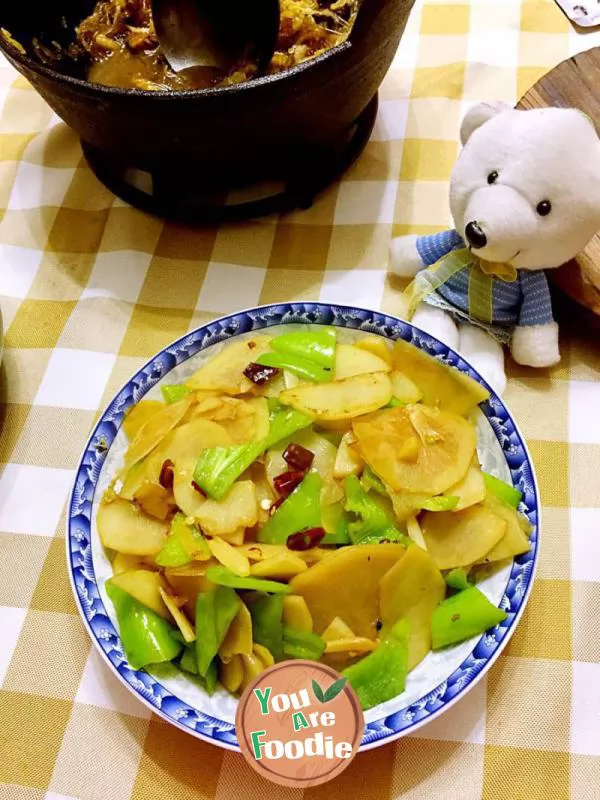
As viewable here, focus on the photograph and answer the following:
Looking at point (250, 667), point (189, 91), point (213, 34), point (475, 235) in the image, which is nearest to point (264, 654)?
point (250, 667)

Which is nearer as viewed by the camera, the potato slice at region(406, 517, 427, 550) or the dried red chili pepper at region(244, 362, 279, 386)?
the potato slice at region(406, 517, 427, 550)

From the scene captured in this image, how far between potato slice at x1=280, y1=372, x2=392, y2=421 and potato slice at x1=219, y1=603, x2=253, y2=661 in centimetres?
25

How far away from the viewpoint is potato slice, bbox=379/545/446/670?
30.1 inches

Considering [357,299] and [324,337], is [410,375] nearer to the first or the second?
[324,337]

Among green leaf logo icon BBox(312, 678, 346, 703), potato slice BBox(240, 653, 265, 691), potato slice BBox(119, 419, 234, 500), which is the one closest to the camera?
green leaf logo icon BBox(312, 678, 346, 703)

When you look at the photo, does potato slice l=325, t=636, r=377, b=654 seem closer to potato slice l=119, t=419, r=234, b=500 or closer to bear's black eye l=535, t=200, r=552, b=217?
potato slice l=119, t=419, r=234, b=500

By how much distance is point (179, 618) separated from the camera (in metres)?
0.77

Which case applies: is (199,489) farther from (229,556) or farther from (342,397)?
(342,397)

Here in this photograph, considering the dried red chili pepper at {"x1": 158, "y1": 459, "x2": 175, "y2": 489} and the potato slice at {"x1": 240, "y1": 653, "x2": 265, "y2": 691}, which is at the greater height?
the dried red chili pepper at {"x1": 158, "y1": 459, "x2": 175, "y2": 489}

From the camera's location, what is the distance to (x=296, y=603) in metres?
0.76

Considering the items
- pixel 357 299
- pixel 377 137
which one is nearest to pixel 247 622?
pixel 357 299

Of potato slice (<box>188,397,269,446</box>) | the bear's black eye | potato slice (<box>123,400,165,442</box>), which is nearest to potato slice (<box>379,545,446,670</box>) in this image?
potato slice (<box>188,397,269,446</box>)

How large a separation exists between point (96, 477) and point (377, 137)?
2.89 feet

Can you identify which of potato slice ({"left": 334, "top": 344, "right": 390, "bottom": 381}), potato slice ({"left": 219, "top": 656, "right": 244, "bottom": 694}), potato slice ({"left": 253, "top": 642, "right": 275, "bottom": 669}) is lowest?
potato slice ({"left": 219, "top": 656, "right": 244, "bottom": 694})
